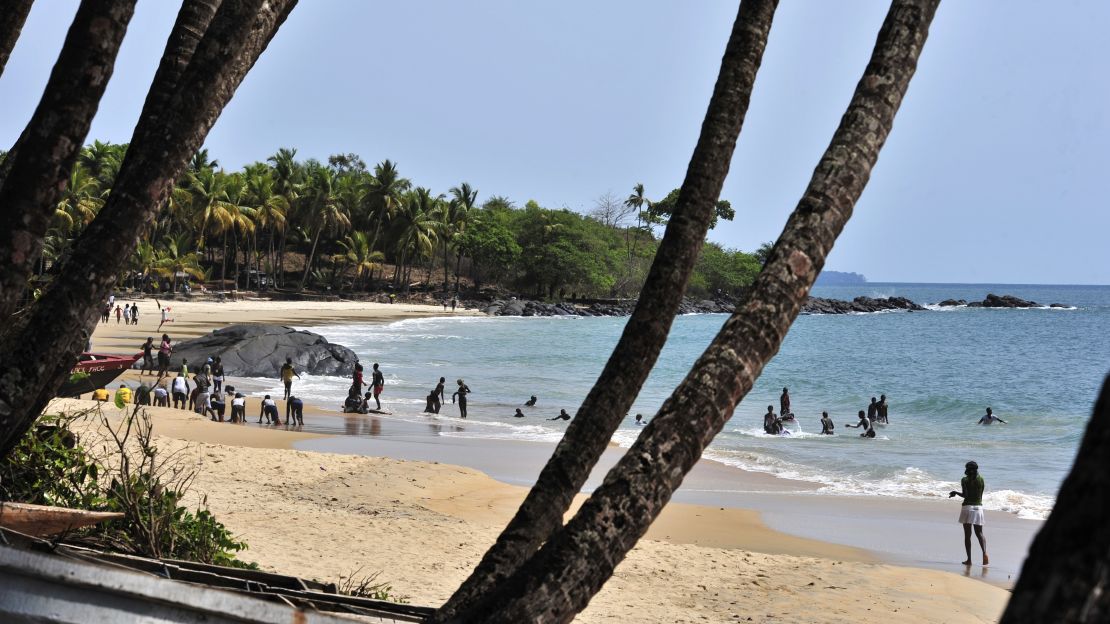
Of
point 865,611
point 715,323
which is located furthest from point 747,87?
point 715,323

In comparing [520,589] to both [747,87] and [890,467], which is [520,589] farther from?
[890,467]

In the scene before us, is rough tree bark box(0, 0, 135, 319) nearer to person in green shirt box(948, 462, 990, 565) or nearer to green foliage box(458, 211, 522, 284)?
person in green shirt box(948, 462, 990, 565)

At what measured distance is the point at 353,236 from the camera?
8450 cm

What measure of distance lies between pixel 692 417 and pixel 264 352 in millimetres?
31317

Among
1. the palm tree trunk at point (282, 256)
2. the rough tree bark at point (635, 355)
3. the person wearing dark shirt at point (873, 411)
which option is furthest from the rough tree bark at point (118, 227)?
the palm tree trunk at point (282, 256)

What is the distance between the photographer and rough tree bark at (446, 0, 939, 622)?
3.18m

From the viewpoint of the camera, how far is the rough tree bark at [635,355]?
3.69 metres

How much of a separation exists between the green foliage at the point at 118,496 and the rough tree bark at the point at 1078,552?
16.6ft

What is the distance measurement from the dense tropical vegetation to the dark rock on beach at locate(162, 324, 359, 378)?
1040 inches

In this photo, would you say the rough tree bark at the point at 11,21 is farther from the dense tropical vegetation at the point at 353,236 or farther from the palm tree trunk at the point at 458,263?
the palm tree trunk at the point at 458,263

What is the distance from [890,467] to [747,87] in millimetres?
18475

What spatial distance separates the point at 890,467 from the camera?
20719mm

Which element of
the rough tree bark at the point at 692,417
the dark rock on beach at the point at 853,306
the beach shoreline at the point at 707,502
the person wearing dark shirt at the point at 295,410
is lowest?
the beach shoreline at the point at 707,502

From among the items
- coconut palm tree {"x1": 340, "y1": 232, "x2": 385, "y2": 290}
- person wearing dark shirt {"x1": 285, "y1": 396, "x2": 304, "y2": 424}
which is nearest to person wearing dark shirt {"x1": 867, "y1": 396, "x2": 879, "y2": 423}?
person wearing dark shirt {"x1": 285, "y1": 396, "x2": 304, "y2": 424}
